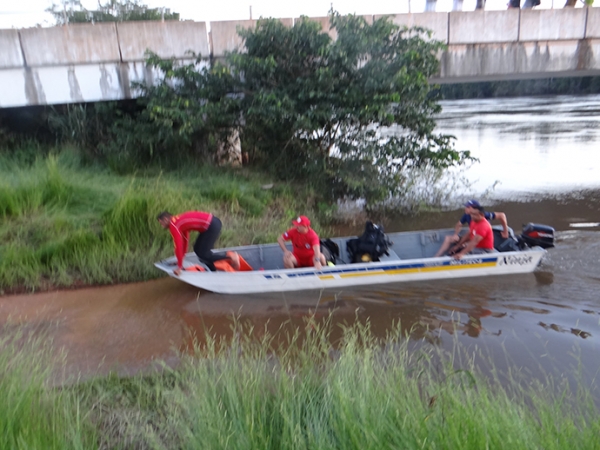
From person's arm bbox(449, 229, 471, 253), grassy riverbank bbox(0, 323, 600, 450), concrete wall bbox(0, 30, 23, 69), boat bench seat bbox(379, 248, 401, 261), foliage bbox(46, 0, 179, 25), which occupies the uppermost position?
foliage bbox(46, 0, 179, 25)

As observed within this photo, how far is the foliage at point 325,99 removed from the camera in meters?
9.91

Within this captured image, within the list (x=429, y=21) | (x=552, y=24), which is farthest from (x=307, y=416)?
(x=552, y=24)

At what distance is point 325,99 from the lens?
1021 centimetres

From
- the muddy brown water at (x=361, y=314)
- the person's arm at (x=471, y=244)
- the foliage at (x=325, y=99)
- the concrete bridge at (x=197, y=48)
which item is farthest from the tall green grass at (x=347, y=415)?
the concrete bridge at (x=197, y=48)

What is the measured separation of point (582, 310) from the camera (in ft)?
21.2

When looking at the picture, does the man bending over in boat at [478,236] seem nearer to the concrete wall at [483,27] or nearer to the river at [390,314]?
the river at [390,314]

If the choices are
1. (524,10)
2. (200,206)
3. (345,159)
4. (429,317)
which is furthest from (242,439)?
(524,10)

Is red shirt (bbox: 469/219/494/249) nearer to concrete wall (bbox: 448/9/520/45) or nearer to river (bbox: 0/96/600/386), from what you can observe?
river (bbox: 0/96/600/386)

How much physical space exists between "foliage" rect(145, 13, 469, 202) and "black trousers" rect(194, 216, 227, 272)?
Answer: 3.52m

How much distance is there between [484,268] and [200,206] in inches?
212

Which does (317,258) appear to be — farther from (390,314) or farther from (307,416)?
(307,416)

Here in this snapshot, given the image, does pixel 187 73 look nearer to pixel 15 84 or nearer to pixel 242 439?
pixel 15 84

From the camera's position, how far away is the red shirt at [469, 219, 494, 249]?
7496 mm

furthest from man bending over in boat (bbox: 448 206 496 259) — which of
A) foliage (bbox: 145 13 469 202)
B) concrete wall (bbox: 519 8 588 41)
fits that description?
concrete wall (bbox: 519 8 588 41)
